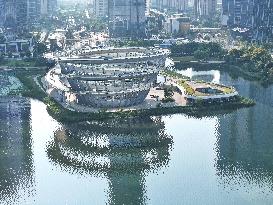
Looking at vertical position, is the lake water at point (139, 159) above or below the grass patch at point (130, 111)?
below

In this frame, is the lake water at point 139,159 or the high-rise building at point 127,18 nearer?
the lake water at point 139,159

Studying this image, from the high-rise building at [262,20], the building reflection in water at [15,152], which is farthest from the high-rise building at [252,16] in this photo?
the building reflection in water at [15,152]

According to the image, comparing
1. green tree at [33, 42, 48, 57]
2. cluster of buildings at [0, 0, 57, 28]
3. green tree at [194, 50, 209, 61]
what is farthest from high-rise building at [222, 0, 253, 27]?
green tree at [33, 42, 48, 57]

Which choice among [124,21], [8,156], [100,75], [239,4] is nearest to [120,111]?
[100,75]

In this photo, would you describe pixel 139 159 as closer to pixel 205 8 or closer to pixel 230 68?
pixel 230 68

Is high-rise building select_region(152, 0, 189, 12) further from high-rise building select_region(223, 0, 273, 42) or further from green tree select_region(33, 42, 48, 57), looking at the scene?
green tree select_region(33, 42, 48, 57)

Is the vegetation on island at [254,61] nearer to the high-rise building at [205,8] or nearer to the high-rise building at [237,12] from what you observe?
the high-rise building at [237,12]
